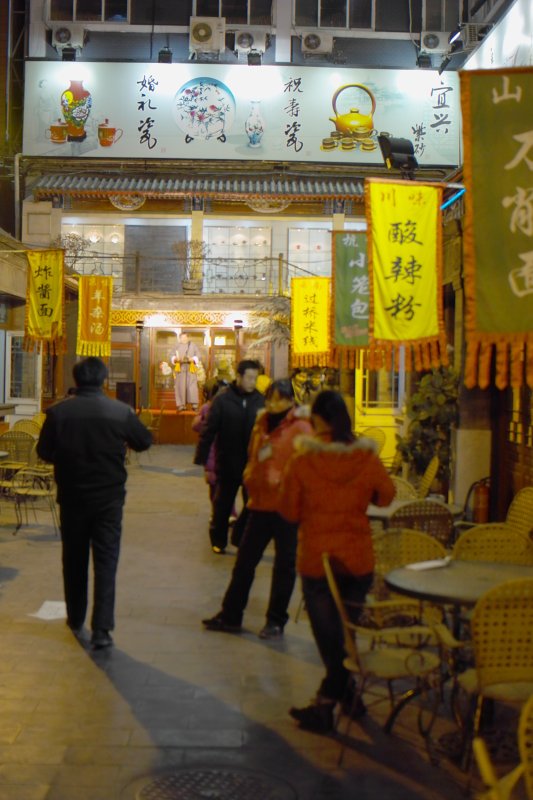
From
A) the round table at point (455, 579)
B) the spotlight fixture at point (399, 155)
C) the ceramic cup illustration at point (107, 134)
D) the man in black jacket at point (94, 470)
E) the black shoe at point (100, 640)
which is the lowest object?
the black shoe at point (100, 640)

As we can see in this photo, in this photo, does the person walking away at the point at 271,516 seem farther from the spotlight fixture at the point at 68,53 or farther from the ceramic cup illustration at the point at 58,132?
the spotlight fixture at the point at 68,53

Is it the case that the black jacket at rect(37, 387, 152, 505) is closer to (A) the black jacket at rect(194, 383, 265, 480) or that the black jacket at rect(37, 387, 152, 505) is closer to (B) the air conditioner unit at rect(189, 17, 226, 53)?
(A) the black jacket at rect(194, 383, 265, 480)

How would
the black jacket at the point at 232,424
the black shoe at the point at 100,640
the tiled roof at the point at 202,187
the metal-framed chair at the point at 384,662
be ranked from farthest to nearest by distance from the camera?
1. the tiled roof at the point at 202,187
2. the black jacket at the point at 232,424
3. the black shoe at the point at 100,640
4. the metal-framed chair at the point at 384,662

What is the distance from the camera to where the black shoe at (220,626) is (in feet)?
21.9

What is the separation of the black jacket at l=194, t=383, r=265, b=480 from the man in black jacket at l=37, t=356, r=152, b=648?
2.50m

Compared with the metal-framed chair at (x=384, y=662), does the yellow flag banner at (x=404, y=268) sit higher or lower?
higher

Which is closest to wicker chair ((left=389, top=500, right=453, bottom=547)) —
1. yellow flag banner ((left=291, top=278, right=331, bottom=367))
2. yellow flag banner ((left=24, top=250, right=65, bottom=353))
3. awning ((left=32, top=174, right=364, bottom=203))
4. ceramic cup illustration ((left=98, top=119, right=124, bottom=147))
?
yellow flag banner ((left=291, top=278, right=331, bottom=367))

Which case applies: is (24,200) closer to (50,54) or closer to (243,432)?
(50,54)

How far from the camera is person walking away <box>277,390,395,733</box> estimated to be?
184 inches

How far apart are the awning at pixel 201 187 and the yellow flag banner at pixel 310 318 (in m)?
10.9

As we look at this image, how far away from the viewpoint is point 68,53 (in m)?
26.7

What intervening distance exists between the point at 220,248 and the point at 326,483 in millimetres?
23587

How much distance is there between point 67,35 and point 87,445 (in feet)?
78.7

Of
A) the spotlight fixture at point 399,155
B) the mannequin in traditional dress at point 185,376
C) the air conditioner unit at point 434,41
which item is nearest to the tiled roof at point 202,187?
the air conditioner unit at point 434,41
